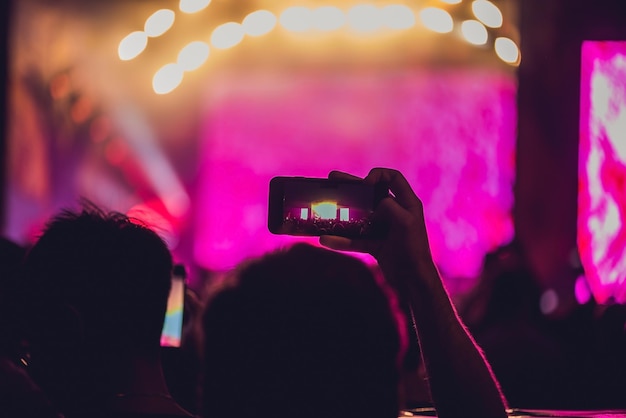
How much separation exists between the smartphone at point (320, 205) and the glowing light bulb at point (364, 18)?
250 inches

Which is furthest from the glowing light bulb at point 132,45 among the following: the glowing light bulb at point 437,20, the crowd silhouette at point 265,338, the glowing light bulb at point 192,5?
the crowd silhouette at point 265,338

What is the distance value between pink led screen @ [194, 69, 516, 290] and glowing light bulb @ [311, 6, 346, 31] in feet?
1.41

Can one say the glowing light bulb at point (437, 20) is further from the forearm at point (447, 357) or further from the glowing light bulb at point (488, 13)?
the forearm at point (447, 357)

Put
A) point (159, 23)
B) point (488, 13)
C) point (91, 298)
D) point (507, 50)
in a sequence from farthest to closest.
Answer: point (159, 23) < point (507, 50) < point (488, 13) < point (91, 298)

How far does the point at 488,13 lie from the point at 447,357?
19.9 feet

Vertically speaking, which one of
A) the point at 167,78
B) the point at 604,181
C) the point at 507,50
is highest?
the point at 507,50

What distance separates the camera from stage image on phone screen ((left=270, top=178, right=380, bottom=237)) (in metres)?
1.16

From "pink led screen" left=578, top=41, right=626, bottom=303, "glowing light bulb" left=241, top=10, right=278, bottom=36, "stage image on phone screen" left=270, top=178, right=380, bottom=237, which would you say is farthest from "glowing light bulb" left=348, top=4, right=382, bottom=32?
"stage image on phone screen" left=270, top=178, right=380, bottom=237

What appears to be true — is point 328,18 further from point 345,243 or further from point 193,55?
point 345,243

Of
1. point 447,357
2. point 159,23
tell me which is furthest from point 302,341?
point 159,23

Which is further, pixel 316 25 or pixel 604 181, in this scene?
pixel 316 25

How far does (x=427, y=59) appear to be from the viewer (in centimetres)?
735

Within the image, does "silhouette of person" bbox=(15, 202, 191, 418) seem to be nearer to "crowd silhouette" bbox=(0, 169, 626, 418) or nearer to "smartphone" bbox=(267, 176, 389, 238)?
"crowd silhouette" bbox=(0, 169, 626, 418)

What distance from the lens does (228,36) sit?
741 cm
